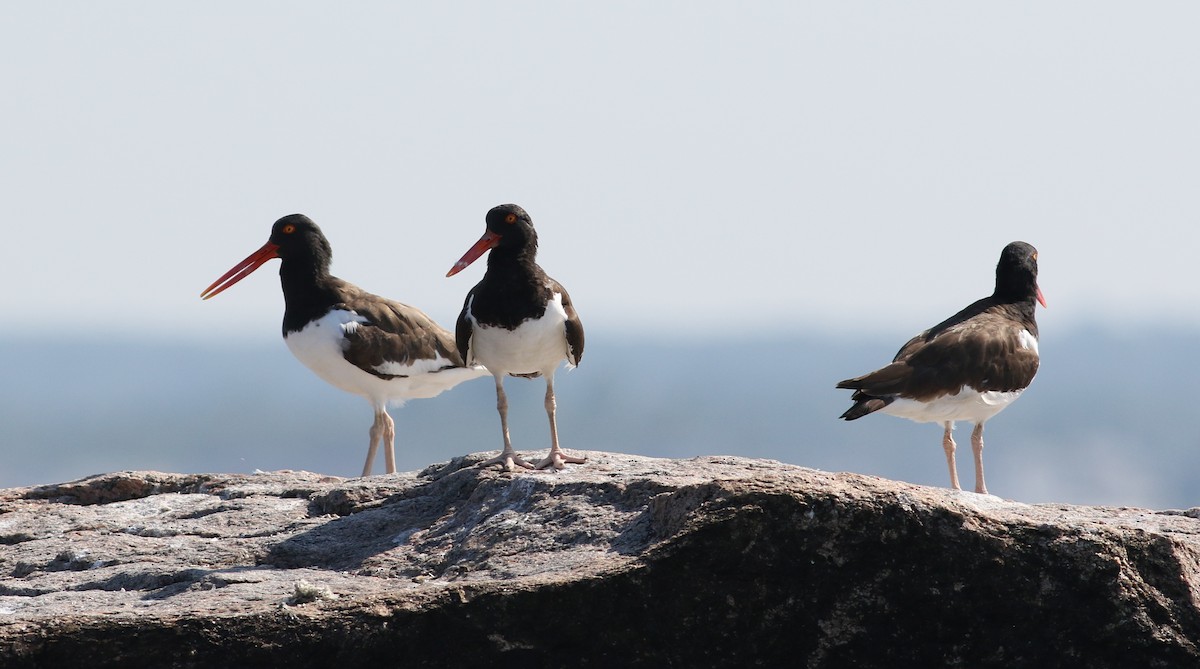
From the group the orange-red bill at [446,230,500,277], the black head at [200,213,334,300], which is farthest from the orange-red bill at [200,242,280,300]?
the orange-red bill at [446,230,500,277]

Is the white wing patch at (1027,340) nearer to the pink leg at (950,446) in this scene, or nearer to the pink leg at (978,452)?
the pink leg at (978,452)

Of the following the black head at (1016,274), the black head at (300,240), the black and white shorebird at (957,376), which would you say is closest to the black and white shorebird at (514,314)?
the black and white shorebird at (957,376)

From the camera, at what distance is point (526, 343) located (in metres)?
9.31

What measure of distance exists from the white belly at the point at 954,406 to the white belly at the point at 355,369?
363 cm

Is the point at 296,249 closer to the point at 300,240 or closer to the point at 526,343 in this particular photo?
the point at 300,240

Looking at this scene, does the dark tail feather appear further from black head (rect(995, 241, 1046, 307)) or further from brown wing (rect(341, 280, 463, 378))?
brown wing (rect(341, 280, 463, 378))

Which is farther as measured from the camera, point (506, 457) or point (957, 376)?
point (957, 376)

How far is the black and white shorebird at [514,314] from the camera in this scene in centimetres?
929

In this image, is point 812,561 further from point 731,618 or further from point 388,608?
point 388,608

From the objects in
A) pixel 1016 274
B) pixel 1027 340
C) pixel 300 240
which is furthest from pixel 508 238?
pixel 1016 274

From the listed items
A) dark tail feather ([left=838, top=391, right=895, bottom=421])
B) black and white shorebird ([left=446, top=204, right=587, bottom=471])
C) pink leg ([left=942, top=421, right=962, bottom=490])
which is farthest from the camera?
pink leg ([left=942, top=421, right=962, bottom=490])

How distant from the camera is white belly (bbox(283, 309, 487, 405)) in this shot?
13.1 metres

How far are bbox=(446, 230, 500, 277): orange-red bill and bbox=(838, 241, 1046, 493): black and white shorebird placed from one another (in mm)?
3111

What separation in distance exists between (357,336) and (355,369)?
30 centimetres
